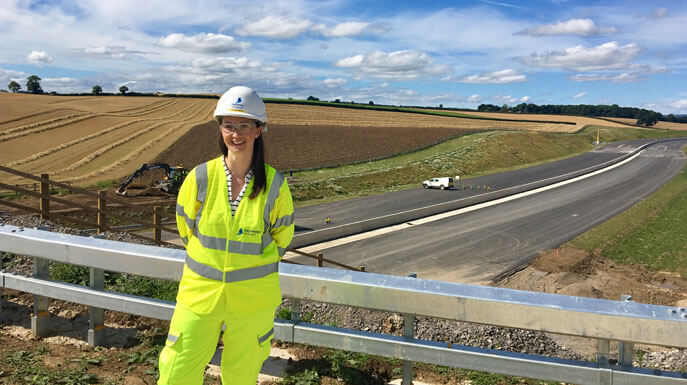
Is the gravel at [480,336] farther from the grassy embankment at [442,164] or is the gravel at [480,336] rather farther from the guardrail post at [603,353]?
the grassy embankment at [442,164]

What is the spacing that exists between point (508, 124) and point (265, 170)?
9726 cm

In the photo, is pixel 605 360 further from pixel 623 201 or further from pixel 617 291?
pixel 623 201

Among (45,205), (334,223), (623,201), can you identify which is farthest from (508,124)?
(45,205)

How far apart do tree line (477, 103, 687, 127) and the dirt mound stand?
392 ft

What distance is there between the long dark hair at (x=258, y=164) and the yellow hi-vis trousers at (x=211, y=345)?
734 millimetres

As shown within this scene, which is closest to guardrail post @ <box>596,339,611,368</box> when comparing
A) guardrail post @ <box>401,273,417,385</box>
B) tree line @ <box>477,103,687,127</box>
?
guardrail post @ <box>401,273,417,385</box>

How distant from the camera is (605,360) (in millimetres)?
3066

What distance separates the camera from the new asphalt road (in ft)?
63.7

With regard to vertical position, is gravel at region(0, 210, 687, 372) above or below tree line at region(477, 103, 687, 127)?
below

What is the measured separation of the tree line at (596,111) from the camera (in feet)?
428

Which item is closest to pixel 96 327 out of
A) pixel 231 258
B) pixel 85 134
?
pixel 231 258

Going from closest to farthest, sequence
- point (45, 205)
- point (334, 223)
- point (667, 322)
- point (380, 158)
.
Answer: point (667, 322) < point (45, 205) < point (334, 223) < point (380, 158)

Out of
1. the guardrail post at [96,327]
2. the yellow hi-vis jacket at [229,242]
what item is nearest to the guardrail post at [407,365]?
the yellow hi-vis jacket at [229,242]

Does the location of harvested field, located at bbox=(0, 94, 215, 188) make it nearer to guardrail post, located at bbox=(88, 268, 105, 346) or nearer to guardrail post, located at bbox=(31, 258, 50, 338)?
guardrail post, located at bbox=(31, 258, 50, 338)
